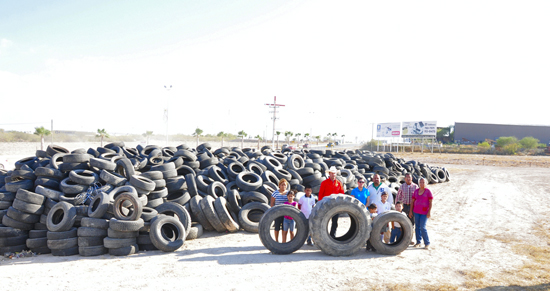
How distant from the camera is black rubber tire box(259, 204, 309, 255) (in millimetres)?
8680

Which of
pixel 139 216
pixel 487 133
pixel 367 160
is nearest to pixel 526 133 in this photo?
pixel 487 133

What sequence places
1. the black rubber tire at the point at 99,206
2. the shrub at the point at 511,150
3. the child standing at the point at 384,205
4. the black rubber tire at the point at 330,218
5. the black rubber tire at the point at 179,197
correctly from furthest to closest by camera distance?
the shrub at the point at 511,150, the black rubber tire at the point at 179,197, the child standing at the point at 384,205, the black rubber tire at the point at 99,206, the black rubber tire at the point at 330,218

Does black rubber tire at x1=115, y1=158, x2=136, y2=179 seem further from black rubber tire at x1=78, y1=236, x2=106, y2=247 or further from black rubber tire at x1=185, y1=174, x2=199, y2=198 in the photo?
black rubber tire at x1=78, y1=236, x2=106, y2=247

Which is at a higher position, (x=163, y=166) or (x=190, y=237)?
(x=163, y=166)

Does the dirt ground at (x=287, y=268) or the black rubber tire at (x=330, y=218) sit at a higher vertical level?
the black rubber tire at (x=330, y=218)

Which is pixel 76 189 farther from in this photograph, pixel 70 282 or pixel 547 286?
pixel 547 286

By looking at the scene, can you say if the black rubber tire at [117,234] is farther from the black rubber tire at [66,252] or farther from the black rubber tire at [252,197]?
the black rubber tire at [252,197]

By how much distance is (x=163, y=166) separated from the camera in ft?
40.4

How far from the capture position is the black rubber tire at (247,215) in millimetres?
10922

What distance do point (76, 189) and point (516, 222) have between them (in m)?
15.2

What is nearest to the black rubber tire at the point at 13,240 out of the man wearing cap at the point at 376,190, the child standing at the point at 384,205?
the man wearing cap at the point at 376,190

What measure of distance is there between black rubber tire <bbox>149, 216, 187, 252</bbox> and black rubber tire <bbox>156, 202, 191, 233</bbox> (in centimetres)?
39

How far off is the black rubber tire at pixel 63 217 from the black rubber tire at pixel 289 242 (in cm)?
504

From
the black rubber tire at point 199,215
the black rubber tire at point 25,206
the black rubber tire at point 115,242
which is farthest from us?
the black rubber tire at point 199,215
